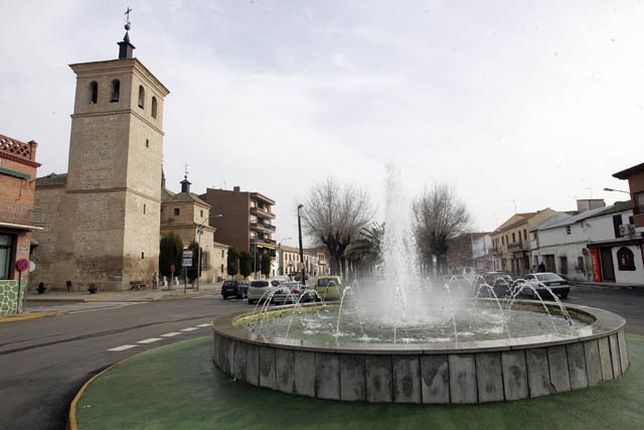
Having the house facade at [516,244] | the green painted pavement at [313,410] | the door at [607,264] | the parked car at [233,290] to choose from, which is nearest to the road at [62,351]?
the green painted pavement at [313,410]

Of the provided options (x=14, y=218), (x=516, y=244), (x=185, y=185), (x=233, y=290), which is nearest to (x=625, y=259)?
(x=516, y=244)

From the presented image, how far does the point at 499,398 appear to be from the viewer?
429 cm

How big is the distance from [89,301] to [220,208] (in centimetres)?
3771

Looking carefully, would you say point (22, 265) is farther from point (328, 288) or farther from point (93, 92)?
point (93, 92)

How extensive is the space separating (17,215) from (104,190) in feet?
56.0

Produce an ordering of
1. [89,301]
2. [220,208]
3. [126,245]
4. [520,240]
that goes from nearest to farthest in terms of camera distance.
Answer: [89,301]
[126,245]
[520,240]
[220,208]

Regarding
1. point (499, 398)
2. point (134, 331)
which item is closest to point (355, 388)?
point (499, 398)

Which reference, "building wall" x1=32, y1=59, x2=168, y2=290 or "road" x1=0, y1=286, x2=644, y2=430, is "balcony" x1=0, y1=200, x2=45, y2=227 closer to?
"road" x1=0, y1=286, x2=644, y2=430

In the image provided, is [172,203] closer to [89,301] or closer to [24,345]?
[89,301]

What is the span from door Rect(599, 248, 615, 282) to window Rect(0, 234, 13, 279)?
43.6 meters

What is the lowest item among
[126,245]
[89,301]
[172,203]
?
[89,301]

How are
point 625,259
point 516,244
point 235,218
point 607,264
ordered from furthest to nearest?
point 235,218
point 516,244
point 607,264
point 625,259

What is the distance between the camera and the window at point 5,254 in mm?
17608

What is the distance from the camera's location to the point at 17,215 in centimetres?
1806
